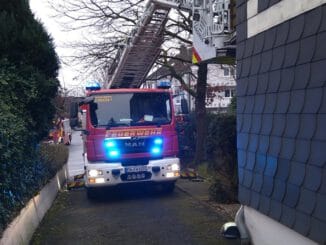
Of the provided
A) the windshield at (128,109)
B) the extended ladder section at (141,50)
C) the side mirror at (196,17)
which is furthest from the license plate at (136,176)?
the side mirror at (196,17)

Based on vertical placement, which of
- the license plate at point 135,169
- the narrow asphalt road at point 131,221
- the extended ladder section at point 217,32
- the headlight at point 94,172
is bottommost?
the narrow asphalt road at point 131,221

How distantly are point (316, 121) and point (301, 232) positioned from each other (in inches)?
42.0

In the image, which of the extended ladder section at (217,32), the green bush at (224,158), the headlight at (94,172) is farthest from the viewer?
the headlight at (94,172)

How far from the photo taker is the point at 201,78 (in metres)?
15.6

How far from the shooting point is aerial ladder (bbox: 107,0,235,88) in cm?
733

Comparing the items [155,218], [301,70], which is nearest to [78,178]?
[155,218]

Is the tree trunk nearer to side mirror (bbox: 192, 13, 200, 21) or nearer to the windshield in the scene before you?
the windshield

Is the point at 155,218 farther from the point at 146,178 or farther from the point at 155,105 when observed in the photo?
the point at 155,105

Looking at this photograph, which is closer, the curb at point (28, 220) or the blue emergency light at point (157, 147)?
the curb at point (28, 220)

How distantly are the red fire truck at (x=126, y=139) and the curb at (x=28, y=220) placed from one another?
3.53 feet

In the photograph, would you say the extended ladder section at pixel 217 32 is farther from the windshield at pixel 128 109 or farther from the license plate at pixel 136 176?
the license plate at pixel 136 176

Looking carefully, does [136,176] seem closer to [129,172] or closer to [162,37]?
[129,172]

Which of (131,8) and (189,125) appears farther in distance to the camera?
(189,125)

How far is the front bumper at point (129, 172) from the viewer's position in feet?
33.1
